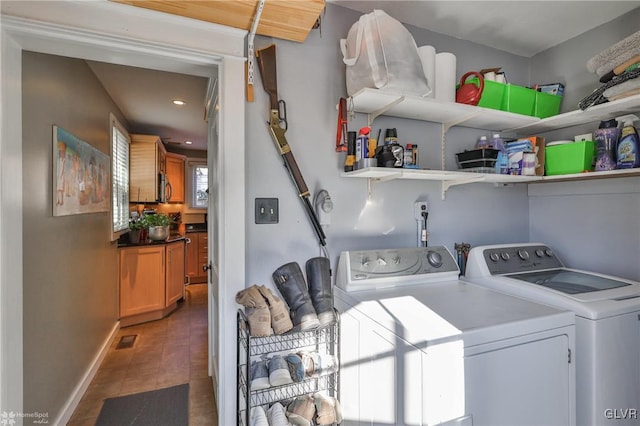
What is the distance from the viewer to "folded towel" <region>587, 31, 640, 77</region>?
4.52ft

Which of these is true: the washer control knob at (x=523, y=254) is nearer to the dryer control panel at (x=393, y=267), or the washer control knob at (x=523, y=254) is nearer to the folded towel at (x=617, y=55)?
the dryer control panel at (x=393, y=267)

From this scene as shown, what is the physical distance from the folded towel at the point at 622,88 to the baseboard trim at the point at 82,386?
11.0ft

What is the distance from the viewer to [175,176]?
524 cm

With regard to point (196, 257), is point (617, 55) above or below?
above

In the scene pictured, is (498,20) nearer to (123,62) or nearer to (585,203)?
(585,203)

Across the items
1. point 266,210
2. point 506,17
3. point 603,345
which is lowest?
point 603,345

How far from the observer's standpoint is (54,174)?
1754 millimetres

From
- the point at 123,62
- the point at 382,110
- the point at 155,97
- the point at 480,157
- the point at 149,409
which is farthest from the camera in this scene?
the point at 155,97

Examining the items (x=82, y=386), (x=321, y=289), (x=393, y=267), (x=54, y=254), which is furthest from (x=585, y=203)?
(x=82, y=386)

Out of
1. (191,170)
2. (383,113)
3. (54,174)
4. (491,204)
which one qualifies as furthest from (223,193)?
(191,170)

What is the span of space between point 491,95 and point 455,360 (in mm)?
1470

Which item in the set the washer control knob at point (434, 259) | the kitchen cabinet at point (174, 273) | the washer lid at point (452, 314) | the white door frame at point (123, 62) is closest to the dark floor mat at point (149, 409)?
the white door frame at point (123, 62)

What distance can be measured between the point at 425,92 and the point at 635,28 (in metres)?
1.34

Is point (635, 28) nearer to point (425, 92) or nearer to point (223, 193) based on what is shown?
point (425, 92)
